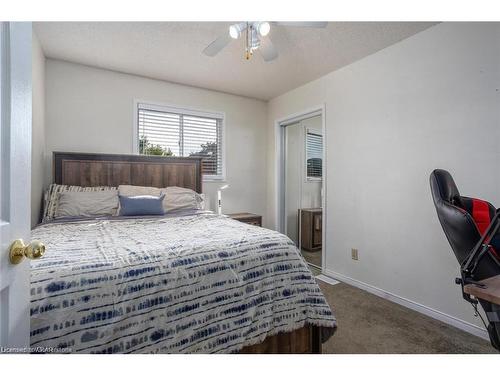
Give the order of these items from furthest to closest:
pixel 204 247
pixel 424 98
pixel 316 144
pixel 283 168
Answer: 1. pixel 283 168
2. pixel 316 144
3. pixel 424 98
4. pixel 204 247

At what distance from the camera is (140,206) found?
2467mm

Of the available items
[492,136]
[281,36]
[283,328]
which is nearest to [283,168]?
[281,36]

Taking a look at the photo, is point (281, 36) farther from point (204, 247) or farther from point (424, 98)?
point (204, 247)

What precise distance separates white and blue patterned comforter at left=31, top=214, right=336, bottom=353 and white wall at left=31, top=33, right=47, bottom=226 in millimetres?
872

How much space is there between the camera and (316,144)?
12.3 feet

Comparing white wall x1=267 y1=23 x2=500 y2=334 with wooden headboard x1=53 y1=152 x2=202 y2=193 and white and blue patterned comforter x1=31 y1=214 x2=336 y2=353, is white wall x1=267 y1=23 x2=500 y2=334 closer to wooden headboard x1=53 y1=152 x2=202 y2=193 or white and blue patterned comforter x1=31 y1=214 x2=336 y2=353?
white and blue patterned comforter x1=31 y1=214 x2=336 y2=353

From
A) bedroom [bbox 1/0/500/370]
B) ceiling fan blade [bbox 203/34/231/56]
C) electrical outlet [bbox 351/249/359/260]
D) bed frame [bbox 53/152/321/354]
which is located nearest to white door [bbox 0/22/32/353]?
bedroom [bbox 1/0/500/370]

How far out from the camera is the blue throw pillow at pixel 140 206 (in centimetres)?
244

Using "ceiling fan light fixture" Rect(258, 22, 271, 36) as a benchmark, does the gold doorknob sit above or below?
below

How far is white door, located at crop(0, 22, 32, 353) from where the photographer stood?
0.66 m

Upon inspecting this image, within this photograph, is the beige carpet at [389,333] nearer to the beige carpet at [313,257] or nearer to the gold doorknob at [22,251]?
the beige carpet at [313,257]

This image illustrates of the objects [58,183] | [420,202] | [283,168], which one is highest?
[283,168]

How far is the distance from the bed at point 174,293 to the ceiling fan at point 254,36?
4.72ft
